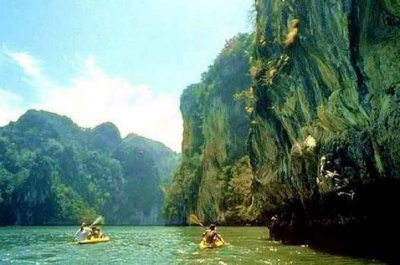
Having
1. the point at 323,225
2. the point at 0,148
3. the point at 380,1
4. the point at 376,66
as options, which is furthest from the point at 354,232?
the point at 0,148

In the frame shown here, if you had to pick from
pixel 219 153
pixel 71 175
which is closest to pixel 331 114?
pixel 219 153

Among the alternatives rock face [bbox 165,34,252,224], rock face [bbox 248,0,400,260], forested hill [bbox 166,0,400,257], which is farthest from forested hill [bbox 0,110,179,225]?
rock face [bbox 248,0,400,260]

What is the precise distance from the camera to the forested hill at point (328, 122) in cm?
1515

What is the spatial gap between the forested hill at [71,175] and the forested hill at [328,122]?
94695 mm

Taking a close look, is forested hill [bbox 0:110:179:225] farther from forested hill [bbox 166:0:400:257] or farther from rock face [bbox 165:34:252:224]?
forested hill [bbox 166:0:400:257]

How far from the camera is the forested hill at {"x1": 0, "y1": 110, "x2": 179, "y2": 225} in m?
115

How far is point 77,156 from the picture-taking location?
485 ft

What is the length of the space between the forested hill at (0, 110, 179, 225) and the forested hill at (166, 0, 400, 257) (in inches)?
3728

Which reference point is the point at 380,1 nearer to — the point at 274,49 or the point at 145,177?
the point at 274,49

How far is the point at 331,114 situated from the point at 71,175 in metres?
132

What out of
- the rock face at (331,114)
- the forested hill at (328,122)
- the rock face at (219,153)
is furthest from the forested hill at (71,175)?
the rock face at (331,114)

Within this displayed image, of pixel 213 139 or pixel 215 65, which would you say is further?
pixel 215 65

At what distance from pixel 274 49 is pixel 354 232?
10380 millimetres

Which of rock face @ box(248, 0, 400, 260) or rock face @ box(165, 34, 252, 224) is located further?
rock face @ box(165, 34, 252, 224)
